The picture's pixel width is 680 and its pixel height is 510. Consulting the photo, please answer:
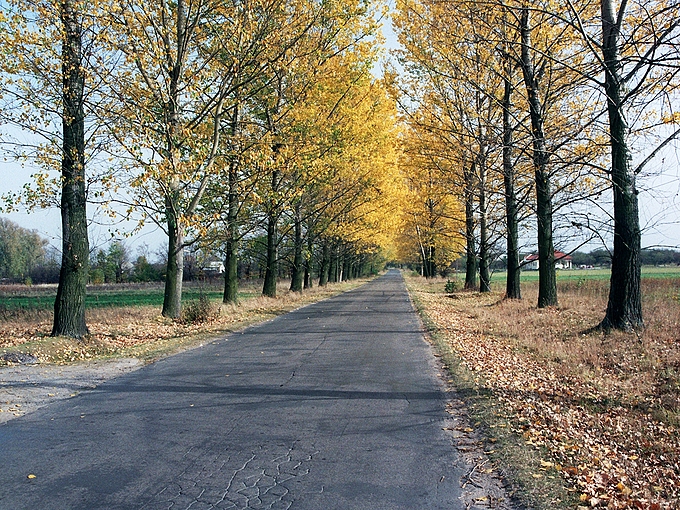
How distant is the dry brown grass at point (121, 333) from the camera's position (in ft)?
36.1

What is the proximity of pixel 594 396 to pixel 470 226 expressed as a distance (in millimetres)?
22100

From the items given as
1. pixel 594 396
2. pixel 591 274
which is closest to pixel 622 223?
pixel 594 396

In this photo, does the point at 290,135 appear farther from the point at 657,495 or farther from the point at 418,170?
the point at 657,495

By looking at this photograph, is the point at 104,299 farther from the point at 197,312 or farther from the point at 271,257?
the point at 197,312

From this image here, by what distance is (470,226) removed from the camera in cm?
2870

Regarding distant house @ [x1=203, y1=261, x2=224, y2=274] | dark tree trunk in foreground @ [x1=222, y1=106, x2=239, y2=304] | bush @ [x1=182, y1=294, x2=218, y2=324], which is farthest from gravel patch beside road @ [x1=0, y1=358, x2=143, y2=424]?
distant house @ [x1=203, y1=261, x2=224, y2=274]

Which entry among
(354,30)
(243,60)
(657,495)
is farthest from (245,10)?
(657,495)

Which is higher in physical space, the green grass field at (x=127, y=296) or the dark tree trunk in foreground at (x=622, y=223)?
the dark tree trunk in foreground at (x=622, y=223)

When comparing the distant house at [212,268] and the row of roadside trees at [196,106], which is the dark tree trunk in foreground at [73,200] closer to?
the row of roadside trees at [196,106]

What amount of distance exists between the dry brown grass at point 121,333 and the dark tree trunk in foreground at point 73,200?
64 cm

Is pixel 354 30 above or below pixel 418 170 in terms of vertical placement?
above

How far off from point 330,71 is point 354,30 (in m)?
1.91

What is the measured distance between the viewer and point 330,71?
2088cm

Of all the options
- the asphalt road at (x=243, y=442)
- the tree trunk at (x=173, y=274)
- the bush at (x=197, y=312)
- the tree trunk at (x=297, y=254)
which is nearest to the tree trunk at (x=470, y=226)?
the tree trunk at (x=297, y=254)
